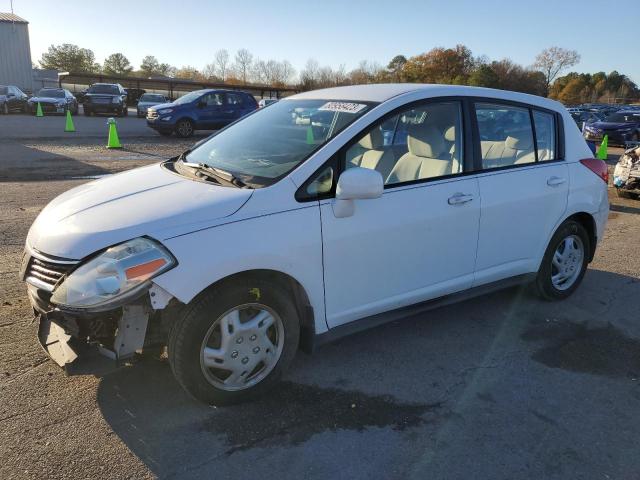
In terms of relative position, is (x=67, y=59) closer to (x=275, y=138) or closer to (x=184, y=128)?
(x=184, y=128)

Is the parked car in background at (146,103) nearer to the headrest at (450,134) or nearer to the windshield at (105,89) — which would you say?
the windshield at (105,89)

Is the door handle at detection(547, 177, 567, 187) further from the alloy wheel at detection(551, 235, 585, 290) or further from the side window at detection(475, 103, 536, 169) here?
the alloy wheel at detection(551, 235, 585, 290)

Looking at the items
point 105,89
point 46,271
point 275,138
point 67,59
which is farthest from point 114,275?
point 67,59

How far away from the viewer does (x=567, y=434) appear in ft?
9.51

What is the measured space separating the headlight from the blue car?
57.6 feet

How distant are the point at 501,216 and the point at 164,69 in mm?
99368

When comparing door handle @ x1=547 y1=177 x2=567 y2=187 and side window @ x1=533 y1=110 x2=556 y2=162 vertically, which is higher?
side window @ x1=533 y1=110 x2=556 y2=162

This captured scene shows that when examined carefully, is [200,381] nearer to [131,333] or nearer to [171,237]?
[131,333]

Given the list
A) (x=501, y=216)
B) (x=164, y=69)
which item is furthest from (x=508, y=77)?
(x=501, y=216)

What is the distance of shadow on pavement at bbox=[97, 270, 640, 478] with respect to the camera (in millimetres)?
2719

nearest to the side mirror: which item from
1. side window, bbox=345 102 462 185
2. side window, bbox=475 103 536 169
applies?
side window, bbox=345 102 462 185

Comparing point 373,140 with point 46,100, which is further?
point 46,100

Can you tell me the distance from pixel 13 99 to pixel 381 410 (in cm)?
3262

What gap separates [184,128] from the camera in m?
19.7
